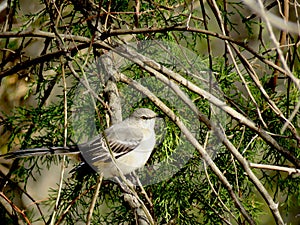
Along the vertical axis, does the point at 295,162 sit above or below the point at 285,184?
above

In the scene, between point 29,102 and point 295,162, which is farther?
point 29,102

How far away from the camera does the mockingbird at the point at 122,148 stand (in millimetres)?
1989

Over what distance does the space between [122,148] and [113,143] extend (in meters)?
0.04

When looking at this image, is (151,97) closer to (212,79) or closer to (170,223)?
(212,79)

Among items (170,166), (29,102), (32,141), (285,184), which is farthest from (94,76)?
(29,102)

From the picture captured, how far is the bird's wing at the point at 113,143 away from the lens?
215 centimetres

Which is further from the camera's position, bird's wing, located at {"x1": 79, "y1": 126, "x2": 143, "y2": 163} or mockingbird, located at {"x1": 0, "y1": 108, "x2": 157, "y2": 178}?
bird's wing, located at {"x1": 79, "y1": 126, "x2": 143, "y2": 163}

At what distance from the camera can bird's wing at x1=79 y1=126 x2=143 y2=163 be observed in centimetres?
215

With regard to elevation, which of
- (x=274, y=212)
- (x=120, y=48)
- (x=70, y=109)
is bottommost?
(x=274, y=212)

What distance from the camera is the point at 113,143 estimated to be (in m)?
2.41

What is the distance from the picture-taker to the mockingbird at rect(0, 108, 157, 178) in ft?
6.53

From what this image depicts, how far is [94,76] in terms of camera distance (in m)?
2.14

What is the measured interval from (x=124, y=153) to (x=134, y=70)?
→ 1.41ft

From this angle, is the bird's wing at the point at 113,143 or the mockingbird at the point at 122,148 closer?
the mockingbird at the point at 122,148
